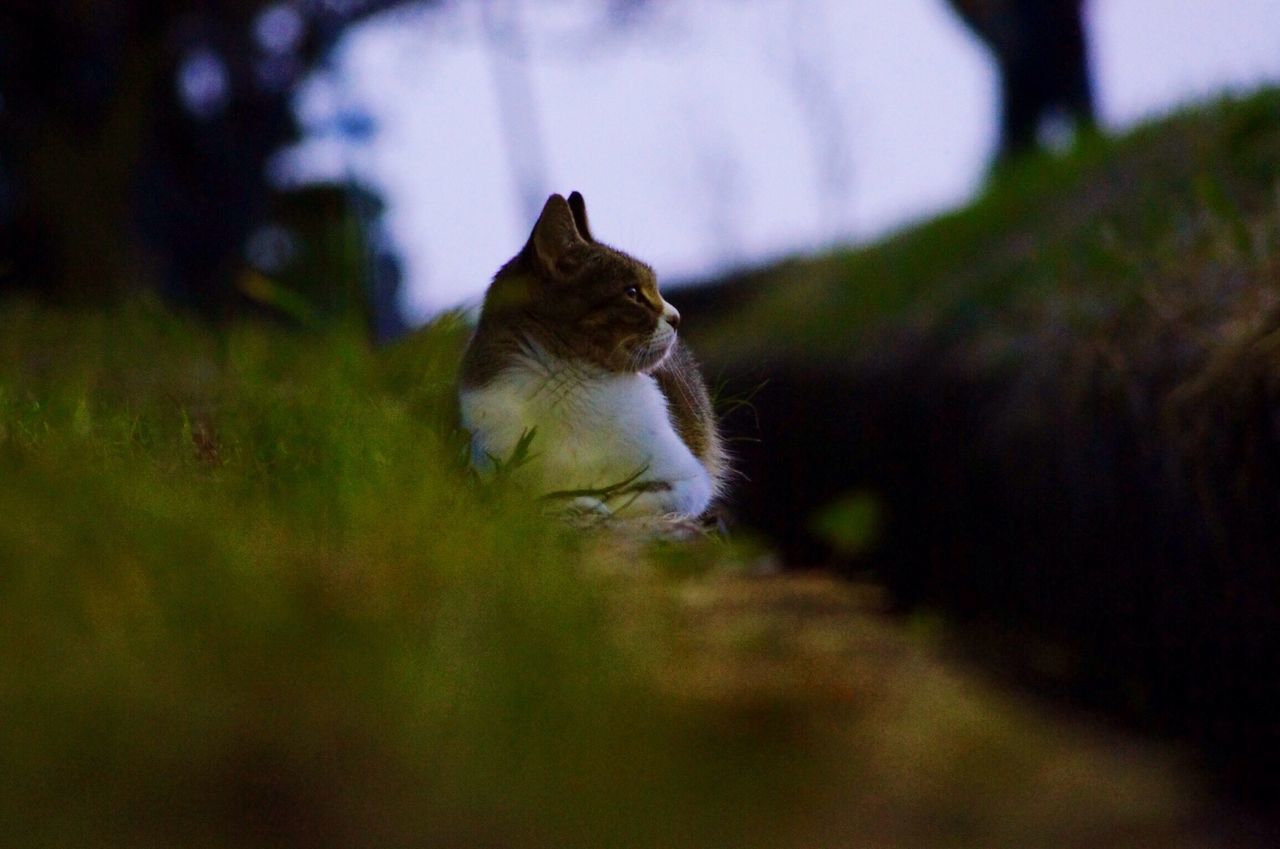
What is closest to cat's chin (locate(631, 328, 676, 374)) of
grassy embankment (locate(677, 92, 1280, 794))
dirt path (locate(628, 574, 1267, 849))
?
grassy embankment (locate(677, 92, 1280, 794))

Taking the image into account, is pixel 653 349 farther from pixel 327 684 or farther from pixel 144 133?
pixel 144 133

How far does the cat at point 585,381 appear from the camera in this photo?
101 inches

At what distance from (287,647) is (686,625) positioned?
45cm

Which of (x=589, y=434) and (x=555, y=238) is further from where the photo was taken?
(x=555, y=238)

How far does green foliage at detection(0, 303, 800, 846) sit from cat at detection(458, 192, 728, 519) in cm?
61

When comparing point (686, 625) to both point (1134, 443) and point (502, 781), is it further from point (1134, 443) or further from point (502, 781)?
point (1134, 443)

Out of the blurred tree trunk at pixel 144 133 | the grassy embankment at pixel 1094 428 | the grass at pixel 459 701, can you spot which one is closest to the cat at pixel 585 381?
the grassy embankment at pixel 1094 428

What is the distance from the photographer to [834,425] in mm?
7379

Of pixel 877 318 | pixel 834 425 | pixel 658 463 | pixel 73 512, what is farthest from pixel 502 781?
pixel 877 318

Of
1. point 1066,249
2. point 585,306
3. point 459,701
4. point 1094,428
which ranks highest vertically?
point 1066,249

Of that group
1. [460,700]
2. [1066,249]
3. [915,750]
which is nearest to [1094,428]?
[1066,249]

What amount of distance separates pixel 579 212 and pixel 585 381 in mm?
415

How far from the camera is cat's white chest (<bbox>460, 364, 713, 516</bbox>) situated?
8.29ft

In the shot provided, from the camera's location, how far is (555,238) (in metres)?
2.82
